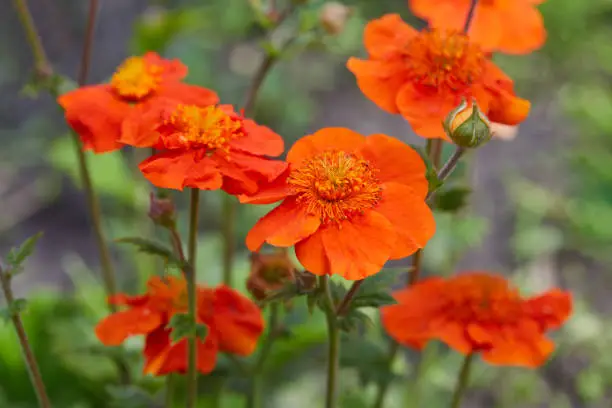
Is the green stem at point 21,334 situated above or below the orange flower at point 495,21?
below

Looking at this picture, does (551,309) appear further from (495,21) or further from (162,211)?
(162,211)

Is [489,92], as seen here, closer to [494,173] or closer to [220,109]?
[220,109]

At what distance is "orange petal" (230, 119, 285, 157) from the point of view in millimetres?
761

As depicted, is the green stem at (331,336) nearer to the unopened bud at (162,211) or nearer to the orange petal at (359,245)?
the orange petal at (359,245)

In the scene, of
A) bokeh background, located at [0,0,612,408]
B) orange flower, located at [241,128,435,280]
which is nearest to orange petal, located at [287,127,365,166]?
orange flower, located at [241,128,435,280]

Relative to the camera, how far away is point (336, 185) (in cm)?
74

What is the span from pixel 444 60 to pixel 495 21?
0.70 feet

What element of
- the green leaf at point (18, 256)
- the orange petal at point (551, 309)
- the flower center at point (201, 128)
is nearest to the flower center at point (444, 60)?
the flower center at point (201, 128)

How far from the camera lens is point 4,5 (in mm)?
2842

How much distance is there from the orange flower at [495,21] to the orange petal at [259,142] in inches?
13.1

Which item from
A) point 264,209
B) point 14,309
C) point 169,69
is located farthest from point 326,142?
point 264,209

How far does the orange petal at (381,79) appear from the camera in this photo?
2.75 ft

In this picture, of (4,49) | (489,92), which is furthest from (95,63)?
(489,92)

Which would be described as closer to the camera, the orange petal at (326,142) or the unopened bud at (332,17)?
the orange petal at (326,142)
